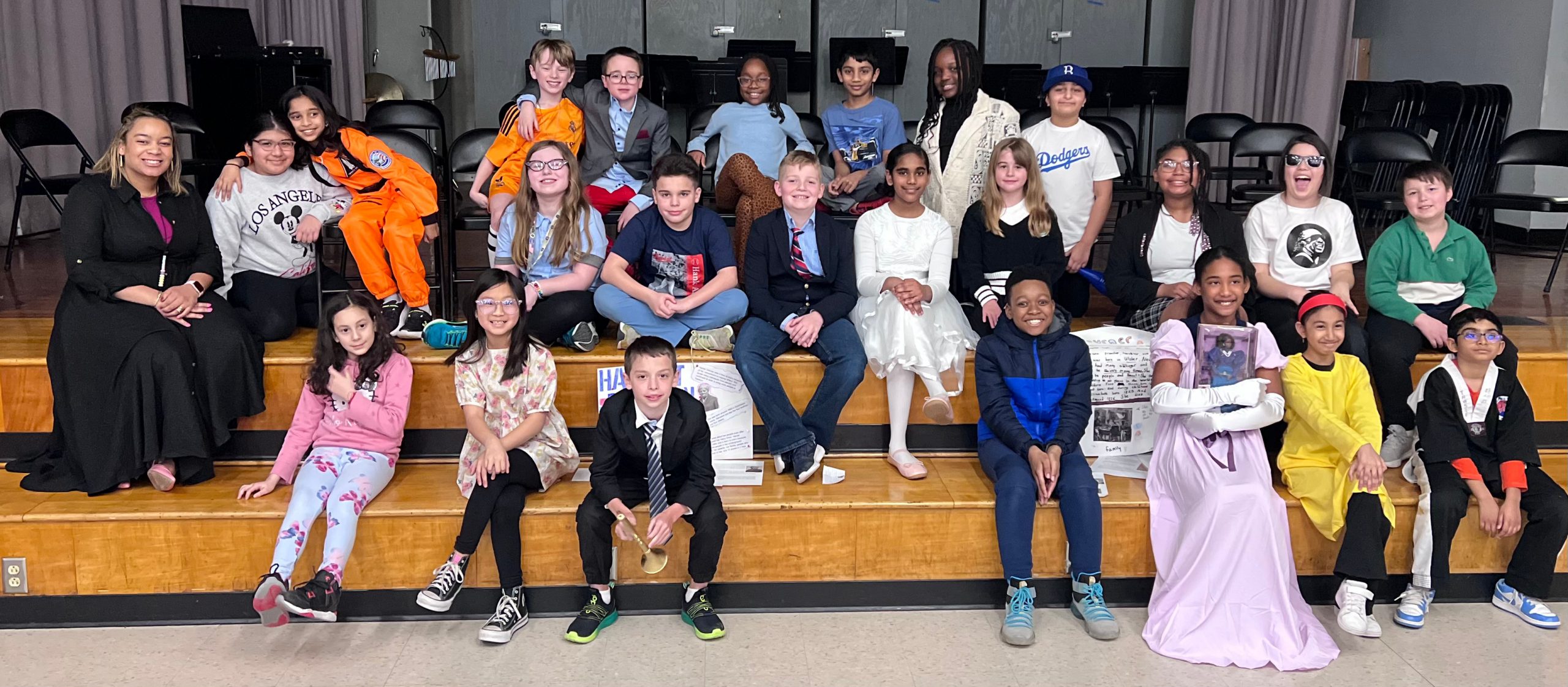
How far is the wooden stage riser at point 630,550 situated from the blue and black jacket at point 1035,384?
24cm

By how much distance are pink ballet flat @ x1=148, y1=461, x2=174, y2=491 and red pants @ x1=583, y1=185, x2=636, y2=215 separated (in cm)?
165

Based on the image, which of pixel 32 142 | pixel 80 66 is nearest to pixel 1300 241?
pixel 32 142

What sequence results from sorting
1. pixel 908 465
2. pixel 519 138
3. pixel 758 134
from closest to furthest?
1. pixel 908 465
2. pixel 519 138
3. pixel 758 134

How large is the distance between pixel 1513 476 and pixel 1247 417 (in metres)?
0.74

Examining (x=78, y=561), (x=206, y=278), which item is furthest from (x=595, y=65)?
(x=78, y=561)

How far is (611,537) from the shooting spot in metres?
2.92

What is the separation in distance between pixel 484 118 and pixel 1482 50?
7069mm

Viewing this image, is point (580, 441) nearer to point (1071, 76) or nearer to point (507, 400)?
point (507, 400)

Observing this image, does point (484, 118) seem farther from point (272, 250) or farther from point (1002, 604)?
point (1002, 604)

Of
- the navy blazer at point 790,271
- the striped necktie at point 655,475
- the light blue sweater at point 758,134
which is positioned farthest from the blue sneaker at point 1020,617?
the light blue sweater at point 758,134

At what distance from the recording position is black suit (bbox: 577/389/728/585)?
288 cm

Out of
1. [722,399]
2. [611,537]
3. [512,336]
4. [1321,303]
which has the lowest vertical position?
[611,537]

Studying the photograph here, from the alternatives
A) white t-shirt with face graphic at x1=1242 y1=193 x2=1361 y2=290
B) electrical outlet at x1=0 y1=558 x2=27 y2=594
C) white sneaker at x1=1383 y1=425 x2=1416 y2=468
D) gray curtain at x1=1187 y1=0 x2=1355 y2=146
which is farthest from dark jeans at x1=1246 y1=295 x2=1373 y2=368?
gray curtain at x1=1187 y1=0 x2=1355 y2=146

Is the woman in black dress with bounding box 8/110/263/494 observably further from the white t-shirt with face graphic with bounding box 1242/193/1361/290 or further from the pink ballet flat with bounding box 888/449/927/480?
the white t-shirt with face graphic with bounding box 1242/193/1361/290
